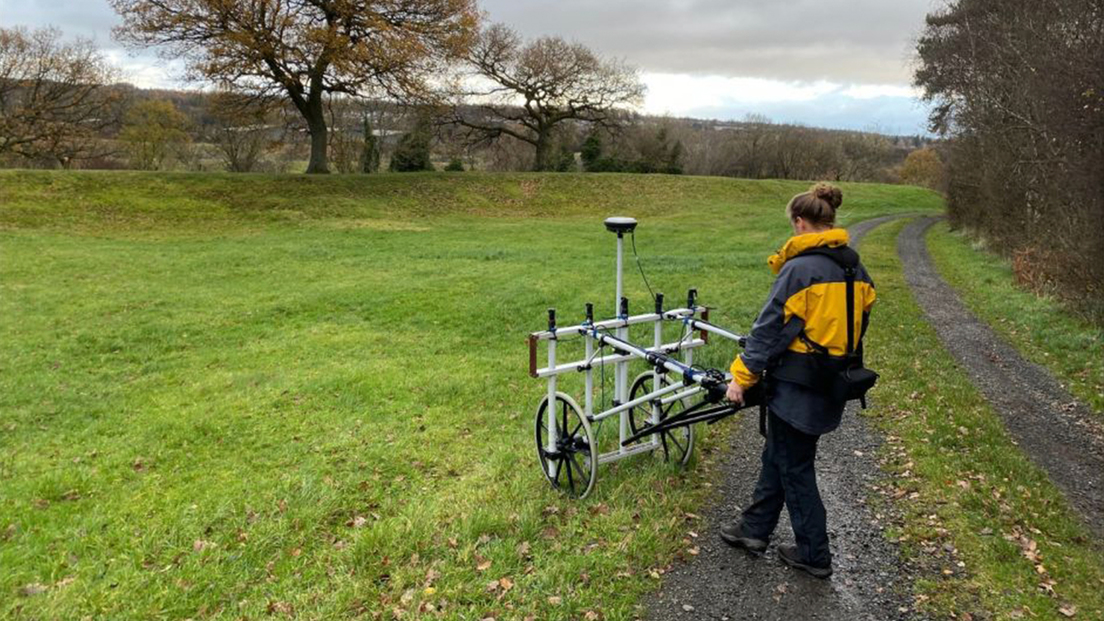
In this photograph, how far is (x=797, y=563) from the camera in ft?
14.8

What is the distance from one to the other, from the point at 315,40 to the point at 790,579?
32470mm

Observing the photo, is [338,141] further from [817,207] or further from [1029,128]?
[817,207]

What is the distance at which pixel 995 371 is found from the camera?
379 inches

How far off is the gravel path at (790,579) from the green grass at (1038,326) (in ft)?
16.0

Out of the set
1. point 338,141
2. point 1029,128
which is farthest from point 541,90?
point 1029,128

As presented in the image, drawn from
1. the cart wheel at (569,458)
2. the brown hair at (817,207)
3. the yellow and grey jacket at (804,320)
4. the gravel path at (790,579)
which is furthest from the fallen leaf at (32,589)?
the brown hair at (817,207)

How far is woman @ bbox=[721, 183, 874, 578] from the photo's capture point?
3904 mm

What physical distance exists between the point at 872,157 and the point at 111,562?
89.8 metres

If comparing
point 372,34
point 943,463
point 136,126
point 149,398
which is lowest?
point 149,398

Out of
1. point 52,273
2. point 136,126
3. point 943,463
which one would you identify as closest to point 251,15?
point 52,273

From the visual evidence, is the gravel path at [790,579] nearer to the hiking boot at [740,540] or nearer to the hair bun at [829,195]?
the hiking boot at [740,540]

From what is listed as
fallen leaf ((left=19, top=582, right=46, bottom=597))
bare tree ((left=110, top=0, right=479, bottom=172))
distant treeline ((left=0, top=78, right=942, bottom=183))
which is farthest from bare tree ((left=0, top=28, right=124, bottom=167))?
fallen leaf ((left=19, top=582, right=46, bottom=597))

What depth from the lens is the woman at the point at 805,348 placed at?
3904 millimetres

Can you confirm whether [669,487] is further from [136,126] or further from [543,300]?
[136,126]
